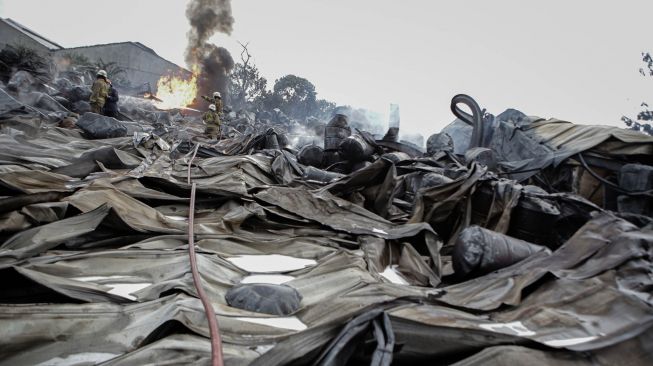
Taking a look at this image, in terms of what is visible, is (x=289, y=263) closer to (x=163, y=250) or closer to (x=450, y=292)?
(x=163, y=250)

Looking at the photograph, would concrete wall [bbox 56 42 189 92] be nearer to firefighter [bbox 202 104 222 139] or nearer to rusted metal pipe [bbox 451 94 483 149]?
firefighter [bbox 202 104 222 139]

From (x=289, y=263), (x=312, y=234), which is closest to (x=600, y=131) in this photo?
(x=312, y=234)

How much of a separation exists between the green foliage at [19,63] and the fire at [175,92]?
36.3 ft

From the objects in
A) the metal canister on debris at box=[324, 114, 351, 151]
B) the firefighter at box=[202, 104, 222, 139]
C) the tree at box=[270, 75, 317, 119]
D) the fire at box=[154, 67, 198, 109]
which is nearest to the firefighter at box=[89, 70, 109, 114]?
the firefighter at box=[202, 104, 222, 139]

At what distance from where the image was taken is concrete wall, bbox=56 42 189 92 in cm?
2880

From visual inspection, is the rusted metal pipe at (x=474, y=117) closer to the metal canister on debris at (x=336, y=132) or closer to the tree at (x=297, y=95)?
the metal canister on debris at (x=336, y=132)

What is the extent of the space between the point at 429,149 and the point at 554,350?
21.6ft

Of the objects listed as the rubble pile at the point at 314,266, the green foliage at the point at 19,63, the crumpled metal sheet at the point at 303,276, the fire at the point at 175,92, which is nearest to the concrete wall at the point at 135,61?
the fire at the point at 175,92

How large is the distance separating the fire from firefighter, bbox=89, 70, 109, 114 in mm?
14907

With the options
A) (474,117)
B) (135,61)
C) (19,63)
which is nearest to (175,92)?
(135,61)

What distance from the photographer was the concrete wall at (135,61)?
28797mm

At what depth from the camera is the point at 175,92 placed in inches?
1037

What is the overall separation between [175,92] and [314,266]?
26.9 m

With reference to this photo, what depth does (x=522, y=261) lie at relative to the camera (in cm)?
258
